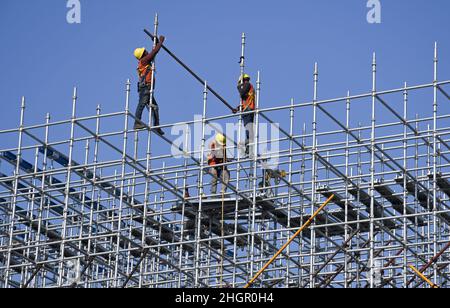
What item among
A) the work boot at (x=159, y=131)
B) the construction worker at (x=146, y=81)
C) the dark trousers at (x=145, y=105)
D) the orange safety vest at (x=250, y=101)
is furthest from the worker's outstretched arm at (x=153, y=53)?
the orange safety vest at (x=250, y=101)

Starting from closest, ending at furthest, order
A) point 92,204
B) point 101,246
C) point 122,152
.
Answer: point 122,152 → point 92,204 → point 101,246

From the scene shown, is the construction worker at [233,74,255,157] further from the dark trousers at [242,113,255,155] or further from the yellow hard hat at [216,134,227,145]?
the yellow hard hat at [216,134,227,145]

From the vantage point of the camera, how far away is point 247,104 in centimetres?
3812

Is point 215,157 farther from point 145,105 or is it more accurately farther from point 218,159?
point 145,105

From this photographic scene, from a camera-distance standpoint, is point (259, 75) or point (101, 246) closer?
point (259, 75)

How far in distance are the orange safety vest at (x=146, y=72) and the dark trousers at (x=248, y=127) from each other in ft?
7.71

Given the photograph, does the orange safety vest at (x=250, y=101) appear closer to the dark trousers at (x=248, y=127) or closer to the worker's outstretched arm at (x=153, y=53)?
the dark trousers at (x=248, y=127)

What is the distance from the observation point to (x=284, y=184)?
3644 cm

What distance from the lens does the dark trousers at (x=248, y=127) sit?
122 feet

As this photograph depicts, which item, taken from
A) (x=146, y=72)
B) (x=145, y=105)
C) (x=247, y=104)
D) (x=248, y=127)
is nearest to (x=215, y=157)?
(x=248, y=127)

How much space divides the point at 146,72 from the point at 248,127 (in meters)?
2.70
